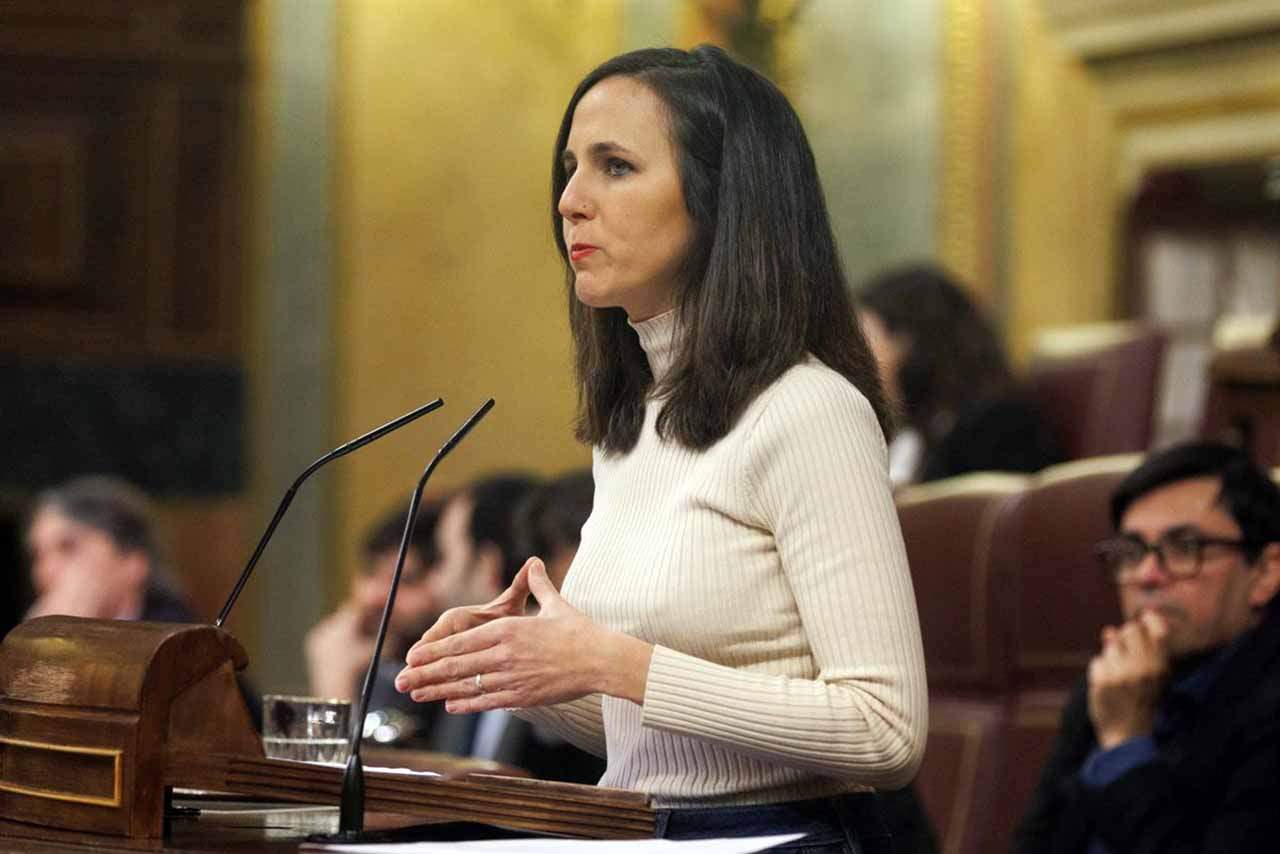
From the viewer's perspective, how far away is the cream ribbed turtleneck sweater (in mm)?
1524

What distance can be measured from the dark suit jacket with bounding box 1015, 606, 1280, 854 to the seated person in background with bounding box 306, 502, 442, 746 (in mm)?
1545

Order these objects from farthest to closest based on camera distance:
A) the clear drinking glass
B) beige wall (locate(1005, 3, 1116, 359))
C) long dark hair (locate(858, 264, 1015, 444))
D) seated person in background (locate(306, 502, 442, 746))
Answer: beige wall (locate(1005, 3, 1116, 359)), long dark hair (locate(858, 264, 1015, 444)), seated person in background (locate(306, 502, 442, 746)), the clear drinking glass

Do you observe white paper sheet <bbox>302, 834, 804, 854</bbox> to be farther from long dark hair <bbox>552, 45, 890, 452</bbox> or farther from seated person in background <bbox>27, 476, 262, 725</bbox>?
seated person in background <bbox>27, 476, 262, 725</bbox>

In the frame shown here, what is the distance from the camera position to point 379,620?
4.29 meters

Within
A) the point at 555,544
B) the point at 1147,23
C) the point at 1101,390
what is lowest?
the point at 555,544

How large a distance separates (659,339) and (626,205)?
0.14 m

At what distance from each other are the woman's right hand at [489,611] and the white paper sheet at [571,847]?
192 millimetres

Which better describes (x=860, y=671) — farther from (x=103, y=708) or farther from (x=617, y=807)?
(x=103, y=708)

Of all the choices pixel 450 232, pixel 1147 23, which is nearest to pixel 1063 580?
pixel 450 232

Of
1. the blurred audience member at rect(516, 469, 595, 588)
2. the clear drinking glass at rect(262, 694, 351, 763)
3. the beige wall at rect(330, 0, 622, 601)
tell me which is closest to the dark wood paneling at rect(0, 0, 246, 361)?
the beige wall at rect(330, 0, 622, 601)

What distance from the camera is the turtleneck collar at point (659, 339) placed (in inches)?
69.7

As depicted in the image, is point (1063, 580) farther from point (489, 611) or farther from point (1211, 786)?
point (489, 611)

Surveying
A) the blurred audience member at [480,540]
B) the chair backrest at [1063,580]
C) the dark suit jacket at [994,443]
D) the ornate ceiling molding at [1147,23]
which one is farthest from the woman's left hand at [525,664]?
the ornate ceiling molding at [1147,23]

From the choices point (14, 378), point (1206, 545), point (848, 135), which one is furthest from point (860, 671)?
point (848, 135)
